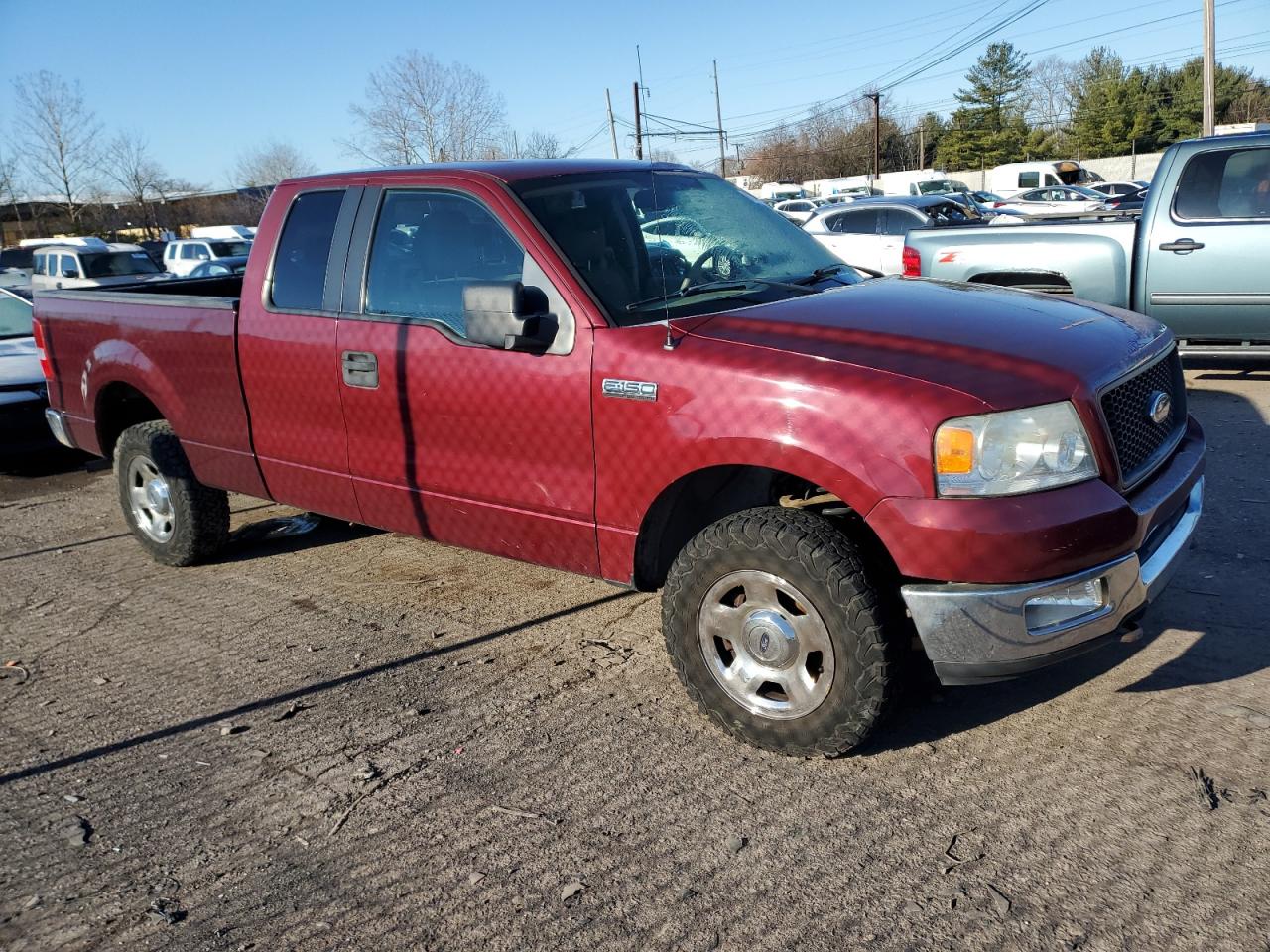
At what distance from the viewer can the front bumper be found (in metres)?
2.89

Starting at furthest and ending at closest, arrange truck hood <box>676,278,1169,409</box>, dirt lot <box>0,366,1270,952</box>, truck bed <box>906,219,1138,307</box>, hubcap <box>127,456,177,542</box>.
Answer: truck bed <box>906,219,1138,307</box> < hubcap <box>127,456,177,542</box> < truck hood <box>676,278,1169,409</box> < dirt lot <box>0,366,1270,952</box>

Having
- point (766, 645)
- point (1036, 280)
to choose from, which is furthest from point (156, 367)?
point (1036, 280)

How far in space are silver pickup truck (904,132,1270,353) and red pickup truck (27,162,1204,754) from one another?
3731mm

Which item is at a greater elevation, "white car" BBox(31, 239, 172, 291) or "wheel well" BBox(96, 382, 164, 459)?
"white car" BBox(31, 239, 172, 291)

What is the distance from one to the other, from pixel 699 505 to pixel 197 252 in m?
24.7

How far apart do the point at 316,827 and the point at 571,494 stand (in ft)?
4.54

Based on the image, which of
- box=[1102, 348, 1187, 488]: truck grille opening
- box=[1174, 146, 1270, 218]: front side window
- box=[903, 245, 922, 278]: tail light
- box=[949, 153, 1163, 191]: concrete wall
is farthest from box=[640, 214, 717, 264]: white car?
box=[949, 153, 1163, 191]: concrete wall

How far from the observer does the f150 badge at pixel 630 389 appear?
11.2ft

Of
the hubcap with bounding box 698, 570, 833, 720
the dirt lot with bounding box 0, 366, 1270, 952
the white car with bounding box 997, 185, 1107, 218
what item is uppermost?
the white car with bounding box 997, 185, 1107, 218

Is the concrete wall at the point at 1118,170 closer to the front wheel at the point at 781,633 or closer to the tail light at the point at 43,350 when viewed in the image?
the tail light at the point at 43,350

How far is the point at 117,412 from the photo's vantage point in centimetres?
592

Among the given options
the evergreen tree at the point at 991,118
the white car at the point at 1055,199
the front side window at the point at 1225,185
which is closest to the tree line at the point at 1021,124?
the evergreen tree at the point at 991,118

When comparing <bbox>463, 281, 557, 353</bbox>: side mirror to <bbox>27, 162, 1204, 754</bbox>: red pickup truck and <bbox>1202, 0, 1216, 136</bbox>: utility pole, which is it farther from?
<bbox>1202, 0, 1216, 136</bbox>: utility pole

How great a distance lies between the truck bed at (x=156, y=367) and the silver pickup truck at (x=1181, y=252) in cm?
528
